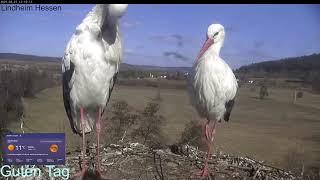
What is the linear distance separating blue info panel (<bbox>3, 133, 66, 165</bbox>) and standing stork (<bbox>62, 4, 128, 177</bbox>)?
294mm

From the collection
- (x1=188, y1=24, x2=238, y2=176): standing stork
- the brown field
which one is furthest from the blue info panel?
(x1=188, y1=24, x2=238, y2=176): standing stork

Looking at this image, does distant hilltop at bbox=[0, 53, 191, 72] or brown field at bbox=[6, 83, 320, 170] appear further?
brown field at bbox=[6, 83, 320, 170]

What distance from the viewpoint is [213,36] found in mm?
3021

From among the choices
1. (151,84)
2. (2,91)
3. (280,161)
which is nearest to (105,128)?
(151,84)

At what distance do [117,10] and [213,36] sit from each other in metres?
0.57

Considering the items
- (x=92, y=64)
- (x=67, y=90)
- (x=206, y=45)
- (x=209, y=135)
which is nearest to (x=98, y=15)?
(x=92, y=64)

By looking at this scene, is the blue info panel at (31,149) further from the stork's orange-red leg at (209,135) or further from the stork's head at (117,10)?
the stork's orange-red leg at (209,135)

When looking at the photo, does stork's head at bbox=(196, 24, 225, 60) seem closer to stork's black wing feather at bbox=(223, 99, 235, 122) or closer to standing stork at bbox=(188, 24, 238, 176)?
standing stork at bbox=(188, 24, 238, 176)

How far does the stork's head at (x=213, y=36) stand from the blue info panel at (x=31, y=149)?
92cm

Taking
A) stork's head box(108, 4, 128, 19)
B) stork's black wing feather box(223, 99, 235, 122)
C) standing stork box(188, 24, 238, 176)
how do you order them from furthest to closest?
stork's black wing feather box(223, 99, 235, 122) < standing stork box(188, 24, 238, 176) < stork's head box(108, 4, 128, 19)

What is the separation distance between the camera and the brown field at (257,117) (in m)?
3.09

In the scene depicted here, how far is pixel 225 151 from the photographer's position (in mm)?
3436

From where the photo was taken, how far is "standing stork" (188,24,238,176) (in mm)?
3066

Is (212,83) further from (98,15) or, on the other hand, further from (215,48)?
(98,15)
